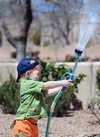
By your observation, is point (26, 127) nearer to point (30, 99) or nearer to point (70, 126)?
point (30, 99)

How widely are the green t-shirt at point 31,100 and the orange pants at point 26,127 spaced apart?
0.16ft

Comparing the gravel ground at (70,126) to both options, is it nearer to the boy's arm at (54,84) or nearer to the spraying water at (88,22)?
the spraying water at (88,22)

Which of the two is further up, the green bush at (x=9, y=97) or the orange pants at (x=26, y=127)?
the orange pants at (x=26, y=127)

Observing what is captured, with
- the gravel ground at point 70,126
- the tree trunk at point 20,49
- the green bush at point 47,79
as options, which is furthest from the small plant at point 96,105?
the tree trunk at point 20,49

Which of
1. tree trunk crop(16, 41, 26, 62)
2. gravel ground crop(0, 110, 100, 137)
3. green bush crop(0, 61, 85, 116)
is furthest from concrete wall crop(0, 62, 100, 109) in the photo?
tree trunk crop(16, 41, 26, 62)

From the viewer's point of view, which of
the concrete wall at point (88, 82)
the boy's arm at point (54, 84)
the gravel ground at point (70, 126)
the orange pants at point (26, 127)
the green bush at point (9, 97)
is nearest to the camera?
the boy's arm at point (54, 84)

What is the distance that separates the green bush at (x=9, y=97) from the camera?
787cm

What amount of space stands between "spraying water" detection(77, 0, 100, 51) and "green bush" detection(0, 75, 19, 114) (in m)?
2.03

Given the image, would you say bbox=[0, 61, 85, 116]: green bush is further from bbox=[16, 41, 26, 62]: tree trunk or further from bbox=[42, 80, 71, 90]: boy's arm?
bbox=[16, 41, 26, 62]: tree trunk

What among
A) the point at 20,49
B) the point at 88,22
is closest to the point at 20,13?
the point at 20,49

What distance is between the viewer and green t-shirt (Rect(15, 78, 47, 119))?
4039mm

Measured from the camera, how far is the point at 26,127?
13.2 ft

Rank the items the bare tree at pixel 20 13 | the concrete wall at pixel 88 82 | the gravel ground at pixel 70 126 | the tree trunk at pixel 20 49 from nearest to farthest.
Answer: the gravel ground at pixel 70 126, the concrete wall at pixel 88 82, the bare tree at pixel 20 13, the tree trunk at pixel 20 49

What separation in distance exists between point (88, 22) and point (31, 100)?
2.15 m
